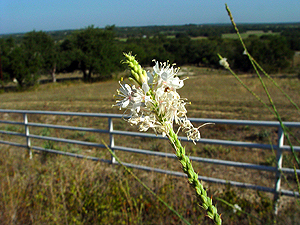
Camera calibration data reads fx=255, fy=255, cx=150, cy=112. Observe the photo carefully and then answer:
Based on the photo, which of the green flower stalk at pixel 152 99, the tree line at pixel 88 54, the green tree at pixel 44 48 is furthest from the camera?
the green tree at pixel 44 48

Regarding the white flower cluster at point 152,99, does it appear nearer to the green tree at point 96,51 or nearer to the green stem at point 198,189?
the green stem at point 198,189

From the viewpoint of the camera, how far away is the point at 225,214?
331 centimetres

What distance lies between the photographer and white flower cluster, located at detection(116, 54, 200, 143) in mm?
865

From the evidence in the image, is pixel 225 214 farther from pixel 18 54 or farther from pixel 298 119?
pixel 18 54

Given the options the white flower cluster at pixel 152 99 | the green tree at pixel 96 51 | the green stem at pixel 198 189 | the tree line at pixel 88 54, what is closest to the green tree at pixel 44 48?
the tree line at pixel 88 54

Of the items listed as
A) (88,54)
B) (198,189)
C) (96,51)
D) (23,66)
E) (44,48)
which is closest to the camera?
(198,189)

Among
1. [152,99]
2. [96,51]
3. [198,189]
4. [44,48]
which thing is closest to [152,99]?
[152,99]

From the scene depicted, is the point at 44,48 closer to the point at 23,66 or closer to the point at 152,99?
the point at 23,66

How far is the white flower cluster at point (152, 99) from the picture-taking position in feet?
2.84

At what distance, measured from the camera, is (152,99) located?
0.86m

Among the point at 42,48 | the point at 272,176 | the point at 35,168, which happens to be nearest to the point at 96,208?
the point at 35,168

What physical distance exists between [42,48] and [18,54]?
5.75 meters

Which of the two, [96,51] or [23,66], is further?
[96,51]

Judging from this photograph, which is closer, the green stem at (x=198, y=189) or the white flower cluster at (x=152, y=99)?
the green stem at (x=198, y=189)
